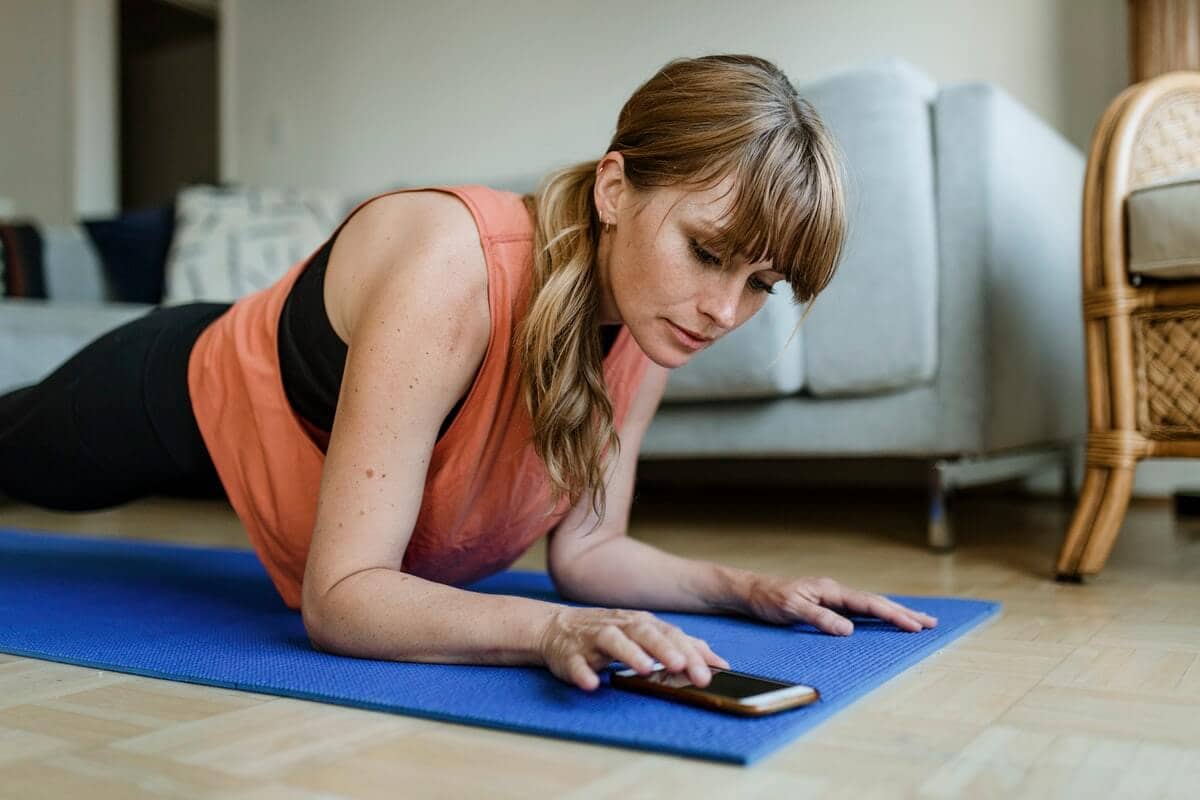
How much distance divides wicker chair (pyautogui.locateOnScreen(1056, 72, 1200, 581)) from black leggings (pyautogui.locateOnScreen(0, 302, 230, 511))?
1.12m

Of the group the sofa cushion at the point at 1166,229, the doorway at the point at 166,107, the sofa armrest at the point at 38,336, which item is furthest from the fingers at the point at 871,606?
the doorway at the point at 166,107

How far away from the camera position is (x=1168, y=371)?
1392mm

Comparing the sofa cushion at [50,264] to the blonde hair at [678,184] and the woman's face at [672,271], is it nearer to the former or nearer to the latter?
the blonde hair at [678,184]

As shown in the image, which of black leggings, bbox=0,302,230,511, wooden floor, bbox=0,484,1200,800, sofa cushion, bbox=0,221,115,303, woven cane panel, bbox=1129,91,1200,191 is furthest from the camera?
sofa cushion, bbox=0,221,115,303

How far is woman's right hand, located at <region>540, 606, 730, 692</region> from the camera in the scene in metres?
0.74

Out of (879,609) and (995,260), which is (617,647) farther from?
(995,260)

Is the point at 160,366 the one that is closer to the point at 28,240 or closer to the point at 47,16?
the point at 28,240

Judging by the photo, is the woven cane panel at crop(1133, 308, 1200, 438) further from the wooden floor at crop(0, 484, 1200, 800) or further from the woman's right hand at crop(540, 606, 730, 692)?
the woman's right hand at crop(540, 606, 730, 692)

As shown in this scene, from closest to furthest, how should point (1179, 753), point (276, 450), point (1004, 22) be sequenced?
1. point (1179, 753)
2. point (276, 450)
3. point (1004, 22)

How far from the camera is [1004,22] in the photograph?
2.63m

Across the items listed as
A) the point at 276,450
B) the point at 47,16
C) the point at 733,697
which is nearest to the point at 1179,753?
the point at 733,697

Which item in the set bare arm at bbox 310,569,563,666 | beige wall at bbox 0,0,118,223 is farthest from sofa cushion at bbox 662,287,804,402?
beige wall at bbox 0,0,118,223

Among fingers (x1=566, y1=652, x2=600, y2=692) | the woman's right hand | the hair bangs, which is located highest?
the hair bangs

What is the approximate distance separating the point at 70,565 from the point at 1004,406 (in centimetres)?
146
